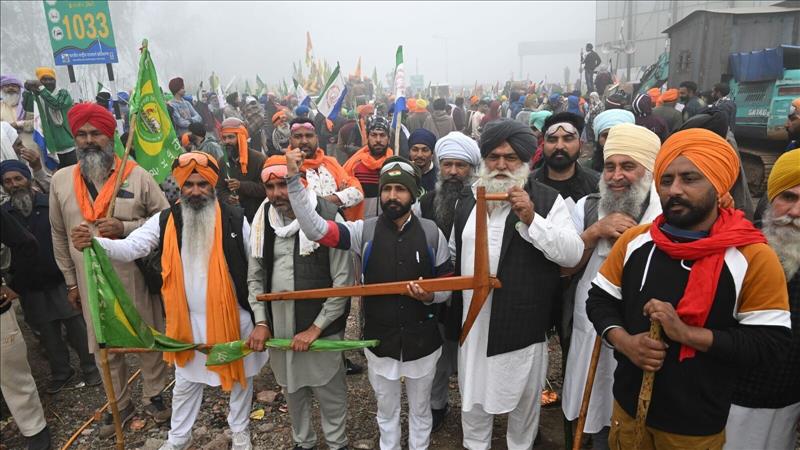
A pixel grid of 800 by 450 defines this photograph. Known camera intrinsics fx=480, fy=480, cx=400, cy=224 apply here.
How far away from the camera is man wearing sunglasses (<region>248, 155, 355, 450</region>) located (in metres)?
2.96

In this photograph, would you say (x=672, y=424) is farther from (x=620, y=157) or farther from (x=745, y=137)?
(x=745, y=137)

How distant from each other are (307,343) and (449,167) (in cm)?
162

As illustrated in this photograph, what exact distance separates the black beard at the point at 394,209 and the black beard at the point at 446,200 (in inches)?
27.0

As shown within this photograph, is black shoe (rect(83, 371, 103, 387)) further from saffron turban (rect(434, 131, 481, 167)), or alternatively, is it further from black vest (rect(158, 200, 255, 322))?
saffron turban (rect(434, 131, 481, 167))

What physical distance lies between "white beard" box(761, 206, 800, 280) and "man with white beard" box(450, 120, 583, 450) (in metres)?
0.85

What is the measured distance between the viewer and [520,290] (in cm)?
269

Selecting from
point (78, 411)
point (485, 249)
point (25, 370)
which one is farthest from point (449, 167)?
point (78, 411)

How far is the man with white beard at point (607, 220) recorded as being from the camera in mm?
2684

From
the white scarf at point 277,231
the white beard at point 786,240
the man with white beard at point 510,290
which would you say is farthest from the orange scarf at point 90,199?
the white beard at point 786,240

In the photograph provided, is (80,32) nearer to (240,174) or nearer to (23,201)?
(240,174)

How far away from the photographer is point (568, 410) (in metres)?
2.93

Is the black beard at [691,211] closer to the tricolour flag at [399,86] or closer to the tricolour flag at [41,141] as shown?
the tricolour flag at [399,86]

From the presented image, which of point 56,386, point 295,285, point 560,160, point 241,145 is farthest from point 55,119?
point 560,160

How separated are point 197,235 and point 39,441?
2.01 m
